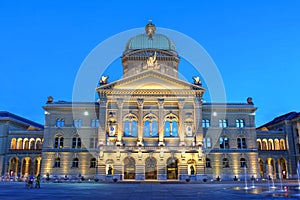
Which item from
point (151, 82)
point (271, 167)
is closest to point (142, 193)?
point (151, 82)

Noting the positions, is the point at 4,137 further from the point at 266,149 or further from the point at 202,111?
the point at 266,149

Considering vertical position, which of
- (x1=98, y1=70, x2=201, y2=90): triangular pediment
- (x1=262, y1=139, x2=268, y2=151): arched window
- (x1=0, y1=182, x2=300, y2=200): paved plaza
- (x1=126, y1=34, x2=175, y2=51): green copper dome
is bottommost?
(x1=0, y1=182, x2=300, y2=200): paved plaza

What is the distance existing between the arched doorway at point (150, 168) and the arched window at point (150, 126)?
16.1 ft

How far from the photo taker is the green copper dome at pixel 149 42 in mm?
76250

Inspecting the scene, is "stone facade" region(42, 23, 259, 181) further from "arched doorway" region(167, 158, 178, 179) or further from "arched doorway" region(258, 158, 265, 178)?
"arched doorway" region(258, 158, 265, 178)

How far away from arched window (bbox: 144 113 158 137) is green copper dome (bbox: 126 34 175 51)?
22.9 metres

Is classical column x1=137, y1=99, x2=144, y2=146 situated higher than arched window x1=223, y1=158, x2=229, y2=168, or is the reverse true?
classical column x1=137, y1=99, x2=144, y2=146

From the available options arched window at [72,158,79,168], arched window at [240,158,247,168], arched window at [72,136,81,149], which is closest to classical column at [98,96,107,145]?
arched window at [72,136,81,149]

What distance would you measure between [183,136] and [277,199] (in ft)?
130

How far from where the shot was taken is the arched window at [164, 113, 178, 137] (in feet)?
196

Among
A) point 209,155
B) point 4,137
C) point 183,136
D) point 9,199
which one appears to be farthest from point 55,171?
point 9,199

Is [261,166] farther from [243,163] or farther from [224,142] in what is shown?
[224,142]

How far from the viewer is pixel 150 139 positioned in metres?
58.8

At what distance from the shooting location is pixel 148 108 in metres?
60.5
